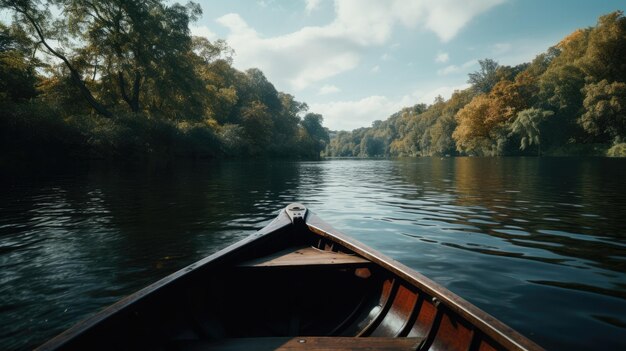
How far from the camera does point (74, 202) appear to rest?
1196cm

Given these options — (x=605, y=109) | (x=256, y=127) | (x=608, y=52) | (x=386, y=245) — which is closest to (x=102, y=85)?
(x=256, y=127)

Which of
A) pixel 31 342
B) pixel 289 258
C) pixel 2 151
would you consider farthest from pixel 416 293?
pixel 2 151

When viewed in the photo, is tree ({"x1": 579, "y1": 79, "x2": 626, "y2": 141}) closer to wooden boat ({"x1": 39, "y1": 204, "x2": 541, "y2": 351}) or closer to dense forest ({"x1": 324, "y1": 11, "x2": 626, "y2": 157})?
dense forest ({"x1": 324, "y1": 11, "x2": 626, "y2": 157})

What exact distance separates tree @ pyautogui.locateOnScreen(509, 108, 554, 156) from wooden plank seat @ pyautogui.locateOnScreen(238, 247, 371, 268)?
6092 cm

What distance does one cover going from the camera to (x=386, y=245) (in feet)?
23.0

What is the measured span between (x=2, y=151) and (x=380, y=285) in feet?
106

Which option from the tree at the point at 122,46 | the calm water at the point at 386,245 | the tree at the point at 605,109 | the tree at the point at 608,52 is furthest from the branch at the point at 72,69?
the tree at the point at 608,52

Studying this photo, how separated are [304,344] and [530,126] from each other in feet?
209

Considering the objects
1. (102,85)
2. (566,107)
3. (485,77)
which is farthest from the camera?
(485,77)

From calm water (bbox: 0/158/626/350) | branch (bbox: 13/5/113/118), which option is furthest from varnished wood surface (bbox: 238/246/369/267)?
branch (bbox: 13/5/113/118)

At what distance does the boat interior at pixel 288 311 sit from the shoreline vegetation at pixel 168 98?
30701mm

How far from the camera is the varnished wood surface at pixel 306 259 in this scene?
407 cm

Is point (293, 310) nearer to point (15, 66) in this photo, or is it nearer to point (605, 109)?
point (15, 66)

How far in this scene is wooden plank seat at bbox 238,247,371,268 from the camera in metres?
4.07
